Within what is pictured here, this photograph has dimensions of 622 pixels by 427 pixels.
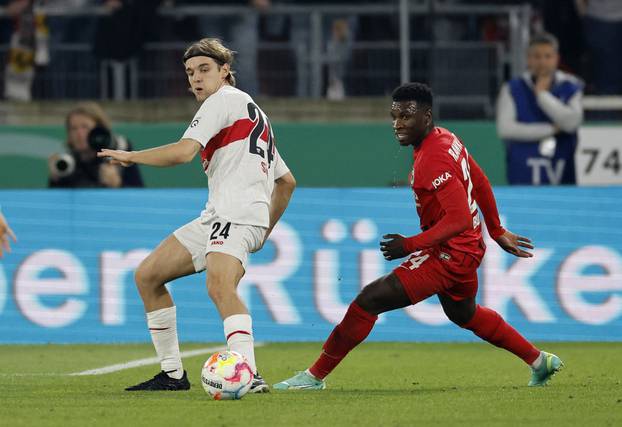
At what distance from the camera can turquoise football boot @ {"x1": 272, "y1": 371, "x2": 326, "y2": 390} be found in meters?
8.98

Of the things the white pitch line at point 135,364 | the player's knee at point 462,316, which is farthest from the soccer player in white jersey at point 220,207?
the white pitch line at point 135,364

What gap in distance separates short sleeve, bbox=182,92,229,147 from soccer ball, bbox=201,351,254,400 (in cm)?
116

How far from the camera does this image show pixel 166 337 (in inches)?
352

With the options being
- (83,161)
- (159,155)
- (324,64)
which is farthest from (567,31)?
(159,155)

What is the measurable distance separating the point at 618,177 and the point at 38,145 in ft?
20.2

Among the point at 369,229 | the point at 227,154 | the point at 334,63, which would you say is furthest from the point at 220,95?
the point at 334,63

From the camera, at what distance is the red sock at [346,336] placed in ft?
29.0

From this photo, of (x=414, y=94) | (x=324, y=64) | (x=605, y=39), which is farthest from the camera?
(x=605, y=39)

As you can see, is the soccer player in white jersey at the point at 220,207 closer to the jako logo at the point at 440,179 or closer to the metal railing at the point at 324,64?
the jako logo at the point at 440,179

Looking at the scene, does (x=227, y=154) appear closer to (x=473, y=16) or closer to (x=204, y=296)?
(x=204, y=296)

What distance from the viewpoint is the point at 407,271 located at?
28.9ft

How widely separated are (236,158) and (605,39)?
9.36 meters

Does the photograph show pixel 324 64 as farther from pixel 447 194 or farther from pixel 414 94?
pixel 447 194

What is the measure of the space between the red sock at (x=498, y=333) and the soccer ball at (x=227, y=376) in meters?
1.50
